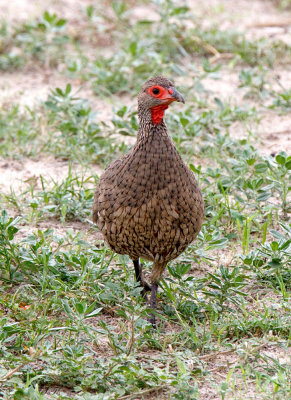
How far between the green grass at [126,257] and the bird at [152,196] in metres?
0.32

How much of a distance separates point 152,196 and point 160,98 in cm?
56

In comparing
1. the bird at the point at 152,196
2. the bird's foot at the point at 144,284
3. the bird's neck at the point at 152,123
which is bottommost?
the bird's foot at the point at 144,284

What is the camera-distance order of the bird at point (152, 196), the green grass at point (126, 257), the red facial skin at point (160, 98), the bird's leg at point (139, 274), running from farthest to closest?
the bird's leg at point (139, 274) → the red facial skin at point (160, 98) → the bird at point (152, 196) → the green grass at point (126, 257)

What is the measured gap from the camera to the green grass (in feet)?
11.2

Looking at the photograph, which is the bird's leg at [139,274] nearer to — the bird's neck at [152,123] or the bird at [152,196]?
the bird at [152,196]

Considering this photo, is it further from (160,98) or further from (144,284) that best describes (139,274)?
(160,98)

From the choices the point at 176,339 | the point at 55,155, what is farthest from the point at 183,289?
the point at 55,155

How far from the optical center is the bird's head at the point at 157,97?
3857 millimetres

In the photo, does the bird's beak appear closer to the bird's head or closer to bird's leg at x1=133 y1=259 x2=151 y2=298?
the bird's head

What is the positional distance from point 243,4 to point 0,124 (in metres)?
4.07

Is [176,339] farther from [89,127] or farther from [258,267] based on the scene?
[89,127]

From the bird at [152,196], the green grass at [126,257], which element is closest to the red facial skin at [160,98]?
the bird at [152,196]

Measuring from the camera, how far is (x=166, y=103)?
388cm

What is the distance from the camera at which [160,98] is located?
12.7ft
